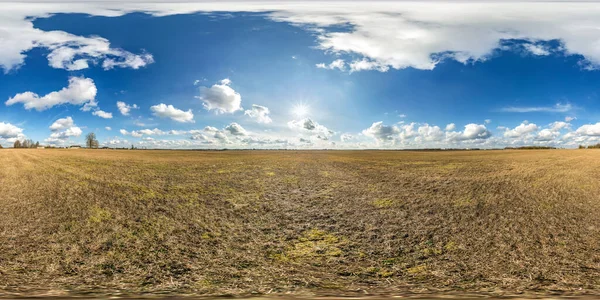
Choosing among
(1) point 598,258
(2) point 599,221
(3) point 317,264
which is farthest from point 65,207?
(2) point 599,221

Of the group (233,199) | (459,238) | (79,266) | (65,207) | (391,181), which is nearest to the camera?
(79,266)

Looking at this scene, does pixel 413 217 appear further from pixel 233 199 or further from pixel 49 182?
pixel 49 182

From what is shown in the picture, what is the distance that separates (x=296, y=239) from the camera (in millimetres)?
10227

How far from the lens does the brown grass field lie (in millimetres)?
6641

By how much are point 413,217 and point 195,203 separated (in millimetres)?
8877

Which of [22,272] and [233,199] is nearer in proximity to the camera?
[22,272]

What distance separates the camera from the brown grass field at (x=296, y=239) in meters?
6.64

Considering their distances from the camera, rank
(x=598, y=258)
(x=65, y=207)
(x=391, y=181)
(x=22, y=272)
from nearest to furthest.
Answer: (x=22, y=272), (x=598, y=258), (x=65, y=207), (x=391, y=181)

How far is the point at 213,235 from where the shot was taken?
1035 centimetres

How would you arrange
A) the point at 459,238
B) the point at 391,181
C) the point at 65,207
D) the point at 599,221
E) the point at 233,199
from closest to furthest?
the point at 459,238 < the point at 599,221 < the point at 65,207 < the point at 233,199 < the point at 391,181

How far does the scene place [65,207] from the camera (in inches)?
505

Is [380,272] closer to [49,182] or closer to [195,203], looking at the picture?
[195,203]

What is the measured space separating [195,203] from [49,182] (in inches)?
389

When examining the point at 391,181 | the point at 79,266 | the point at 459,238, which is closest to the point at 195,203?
the point at 79,266
